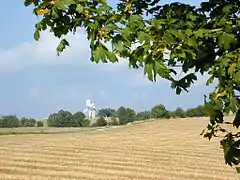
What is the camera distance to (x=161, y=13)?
274 centimetres

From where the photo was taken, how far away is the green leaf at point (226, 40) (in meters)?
2.30

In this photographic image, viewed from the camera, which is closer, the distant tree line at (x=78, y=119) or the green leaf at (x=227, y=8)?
the green leaf at (x=227, y=8)

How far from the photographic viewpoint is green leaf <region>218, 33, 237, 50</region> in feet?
7.55

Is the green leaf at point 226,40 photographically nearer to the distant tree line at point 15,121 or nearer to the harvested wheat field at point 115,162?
the harvested wheat field at point 115,162

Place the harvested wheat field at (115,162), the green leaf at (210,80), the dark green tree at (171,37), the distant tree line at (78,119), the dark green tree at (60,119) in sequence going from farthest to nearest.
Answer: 1. the dark green tree at (60,119)
2. the distant tree line at (78,119)
3. the harvested wheat field at (115,162)
4. the green leaf at (210,80)
5. the dark green tree at (171,37)

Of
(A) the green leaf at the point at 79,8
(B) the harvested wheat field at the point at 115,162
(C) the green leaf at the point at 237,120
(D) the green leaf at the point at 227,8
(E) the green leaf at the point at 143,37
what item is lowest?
(B) the harvested wheat field at the point at 115,162

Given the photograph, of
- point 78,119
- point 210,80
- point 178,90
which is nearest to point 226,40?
point 210,80

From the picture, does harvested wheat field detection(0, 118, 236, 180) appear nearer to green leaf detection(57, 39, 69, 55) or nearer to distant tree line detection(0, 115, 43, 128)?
green leaf detection(57, 39, 69, 55)

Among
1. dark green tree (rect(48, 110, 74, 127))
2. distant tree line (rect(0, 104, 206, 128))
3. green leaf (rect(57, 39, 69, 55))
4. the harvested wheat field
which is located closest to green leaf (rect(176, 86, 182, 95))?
green leaf (rect(57, 39, 69, 55))

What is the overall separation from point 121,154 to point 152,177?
14.8ft

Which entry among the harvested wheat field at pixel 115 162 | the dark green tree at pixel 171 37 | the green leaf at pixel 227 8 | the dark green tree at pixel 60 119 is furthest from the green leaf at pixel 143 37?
the dark green tree at pixel 60 119

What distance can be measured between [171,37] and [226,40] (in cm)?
29

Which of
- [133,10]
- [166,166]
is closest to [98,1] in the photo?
[133,10]

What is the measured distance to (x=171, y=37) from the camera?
86.1 inches
